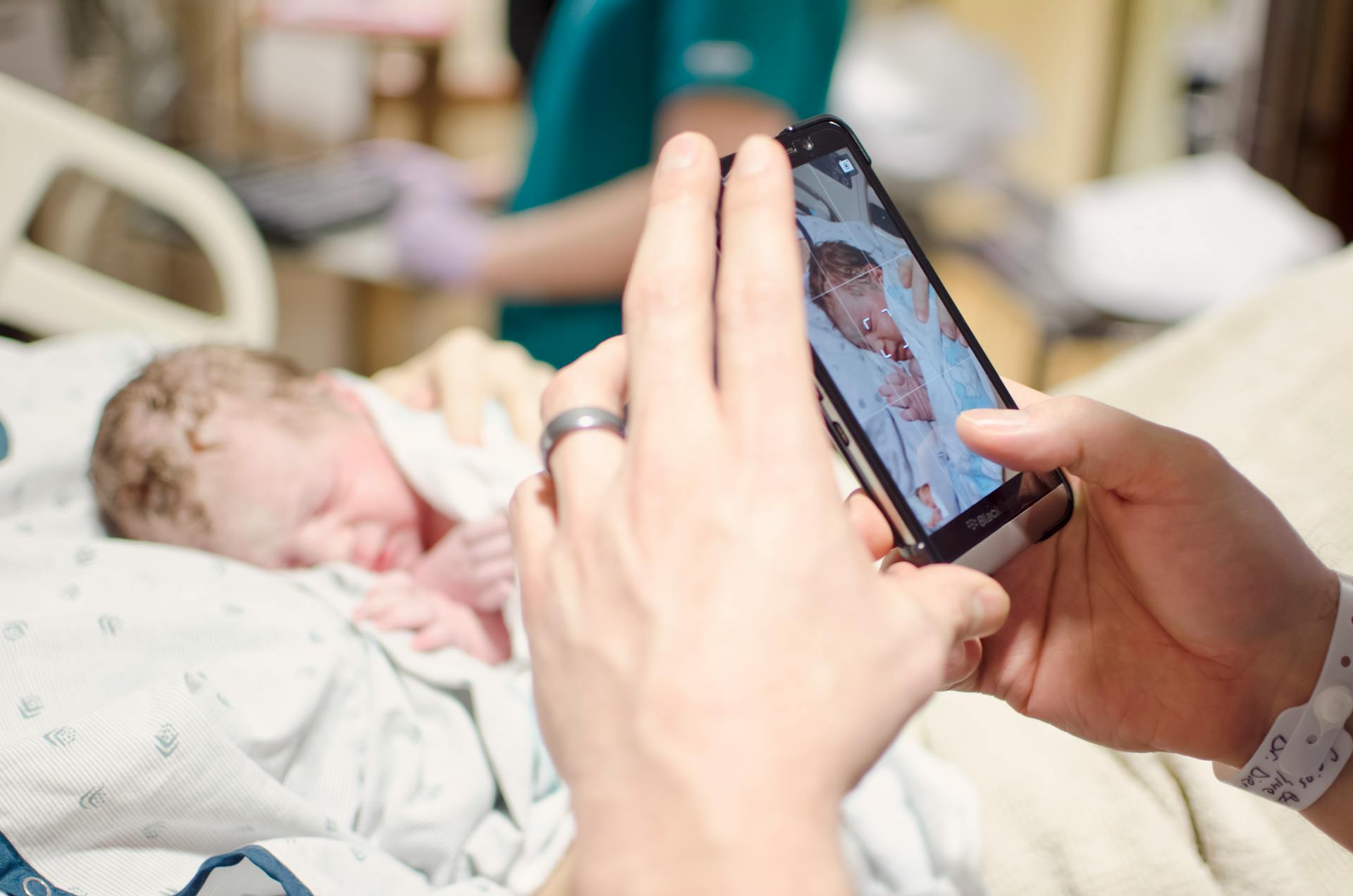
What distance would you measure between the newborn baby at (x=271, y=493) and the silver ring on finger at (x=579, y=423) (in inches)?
14.8

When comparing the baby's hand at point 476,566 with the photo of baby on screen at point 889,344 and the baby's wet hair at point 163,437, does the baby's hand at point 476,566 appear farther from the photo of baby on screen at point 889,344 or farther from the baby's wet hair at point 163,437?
the photo of baby on screen at point 889,344

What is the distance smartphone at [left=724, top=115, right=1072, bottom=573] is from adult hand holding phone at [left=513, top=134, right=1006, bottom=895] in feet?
0.24

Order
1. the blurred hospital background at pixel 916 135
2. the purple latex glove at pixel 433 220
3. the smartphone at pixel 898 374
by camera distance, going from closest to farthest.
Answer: the smartphone at pixel 898 374
the purple latex glove at pixel 433 220
the blurred hospital background at pixel 916 135

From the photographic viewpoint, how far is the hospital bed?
2.07ft

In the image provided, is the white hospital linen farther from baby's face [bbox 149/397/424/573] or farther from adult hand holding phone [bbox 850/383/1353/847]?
adult hand holding phone [bbox 850/383/1353/847]

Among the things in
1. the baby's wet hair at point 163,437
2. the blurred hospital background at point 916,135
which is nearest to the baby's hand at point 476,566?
the baby's wet hair at point 163,437

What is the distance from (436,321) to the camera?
273 centimetres

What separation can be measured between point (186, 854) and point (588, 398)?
40cm

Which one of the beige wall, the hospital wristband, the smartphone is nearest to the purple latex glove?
the smartphone

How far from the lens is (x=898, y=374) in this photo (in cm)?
53

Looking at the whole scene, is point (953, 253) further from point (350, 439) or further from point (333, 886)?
point (333, 886)

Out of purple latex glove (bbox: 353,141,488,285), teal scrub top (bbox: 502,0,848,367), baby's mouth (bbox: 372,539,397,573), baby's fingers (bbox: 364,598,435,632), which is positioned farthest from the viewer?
purple latex glove (bbox: 353,141,488,285)

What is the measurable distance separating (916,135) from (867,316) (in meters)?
1.63

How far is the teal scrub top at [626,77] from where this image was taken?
3.75ft
